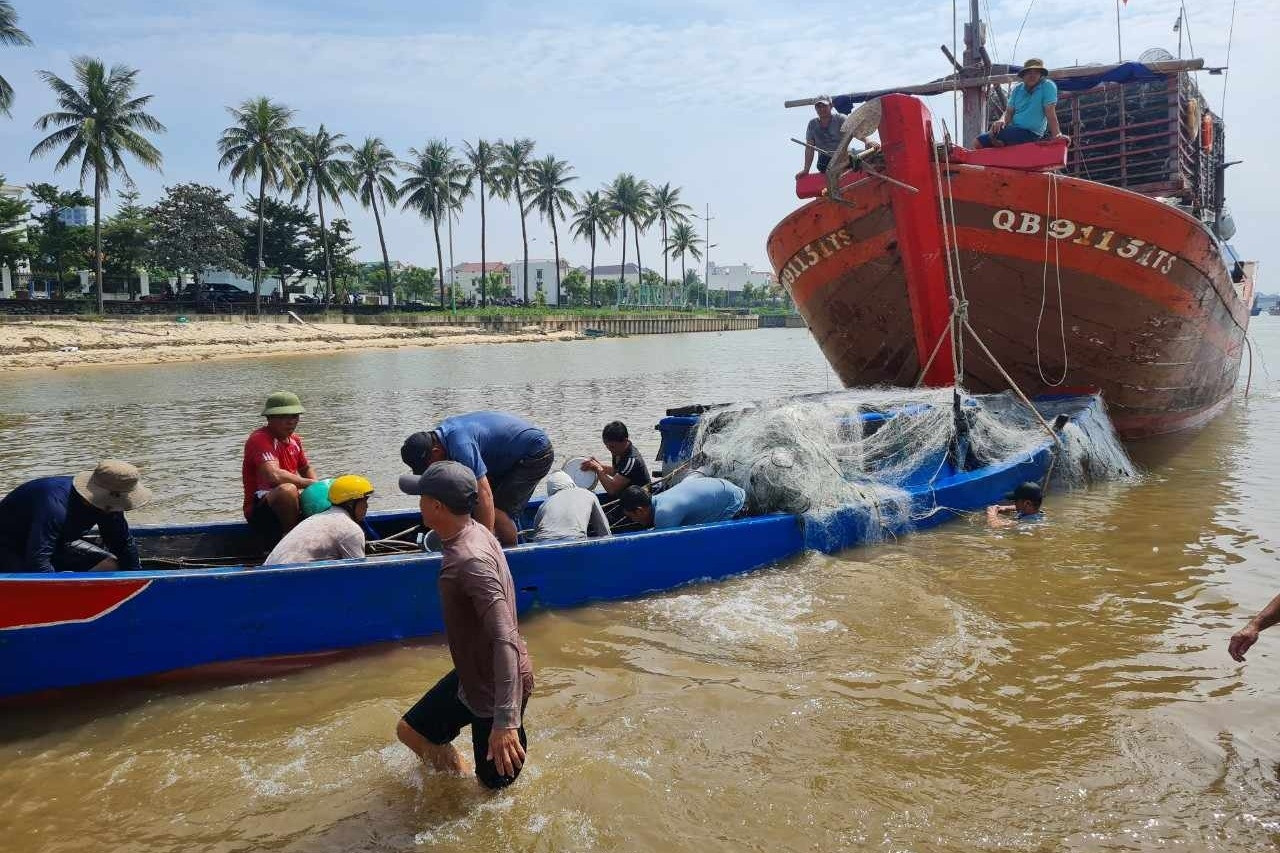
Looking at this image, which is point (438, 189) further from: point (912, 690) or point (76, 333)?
point (912, 690)

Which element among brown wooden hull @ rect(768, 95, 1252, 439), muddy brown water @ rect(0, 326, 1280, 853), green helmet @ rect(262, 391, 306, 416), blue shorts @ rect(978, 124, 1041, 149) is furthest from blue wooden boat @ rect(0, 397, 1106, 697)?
blue shorts @ rect(978, 124, 1041, 149)

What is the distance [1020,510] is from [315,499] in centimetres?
578

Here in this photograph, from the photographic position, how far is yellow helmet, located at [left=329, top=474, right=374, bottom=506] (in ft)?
16.2

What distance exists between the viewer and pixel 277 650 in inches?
183

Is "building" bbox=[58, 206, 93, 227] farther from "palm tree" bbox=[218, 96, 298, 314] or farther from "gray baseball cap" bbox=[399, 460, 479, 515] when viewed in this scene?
"gray baseball cap" bbox=[399, 460, 479, 515]

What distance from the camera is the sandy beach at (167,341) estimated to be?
30312mm

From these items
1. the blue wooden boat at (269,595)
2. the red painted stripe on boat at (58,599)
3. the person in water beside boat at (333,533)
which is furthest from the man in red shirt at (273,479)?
the red painted stripe on boat at (58,599)

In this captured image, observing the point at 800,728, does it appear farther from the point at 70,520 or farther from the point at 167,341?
the point at 167,341

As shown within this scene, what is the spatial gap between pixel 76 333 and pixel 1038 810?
36928mm

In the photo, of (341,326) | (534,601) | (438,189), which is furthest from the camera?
(438,189)

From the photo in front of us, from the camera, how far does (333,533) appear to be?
4.89 m

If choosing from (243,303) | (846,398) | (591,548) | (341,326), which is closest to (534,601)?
(591,548)

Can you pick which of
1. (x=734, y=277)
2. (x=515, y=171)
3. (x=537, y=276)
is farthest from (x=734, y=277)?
(x=515, y=171)

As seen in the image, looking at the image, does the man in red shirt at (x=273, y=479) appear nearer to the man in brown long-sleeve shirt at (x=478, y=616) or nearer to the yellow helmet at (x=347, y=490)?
the yellow helmet at (x=347, y=490)
